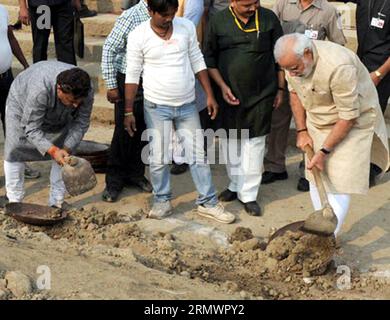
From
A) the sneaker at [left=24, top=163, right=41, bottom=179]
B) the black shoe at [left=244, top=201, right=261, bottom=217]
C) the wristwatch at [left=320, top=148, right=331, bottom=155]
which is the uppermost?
the wristwatch at [left=320, top=148, right=331, bottom=155]

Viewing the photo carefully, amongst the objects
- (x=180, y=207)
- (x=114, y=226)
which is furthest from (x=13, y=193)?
(x=180, y=207)

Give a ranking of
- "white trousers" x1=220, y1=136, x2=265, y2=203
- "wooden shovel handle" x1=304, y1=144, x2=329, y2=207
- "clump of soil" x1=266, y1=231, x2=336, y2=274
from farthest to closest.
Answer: "white trousers" x1=220, y1=136, x2=265, y2=203 < "wooden shovel handle" x1=304, y1=144, x2=329, y2=207 < "clump of soil" x1=266, y1=231, x2=336, y2=274

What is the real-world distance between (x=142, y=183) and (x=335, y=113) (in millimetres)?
2231

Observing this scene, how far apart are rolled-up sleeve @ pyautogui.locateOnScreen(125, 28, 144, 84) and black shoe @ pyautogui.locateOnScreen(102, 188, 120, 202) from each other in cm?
118

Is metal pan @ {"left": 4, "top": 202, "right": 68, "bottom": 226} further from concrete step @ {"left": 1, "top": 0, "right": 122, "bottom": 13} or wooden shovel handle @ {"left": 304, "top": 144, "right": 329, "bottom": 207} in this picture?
concrete step @ {"left": 1, "top": 0, "right": 122, "bottom": 13}

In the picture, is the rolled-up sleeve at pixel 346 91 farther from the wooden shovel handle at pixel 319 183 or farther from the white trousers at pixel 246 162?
the white trousers at pixel 246 162

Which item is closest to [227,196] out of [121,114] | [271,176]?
[271,176]

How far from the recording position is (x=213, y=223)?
643 centimetres

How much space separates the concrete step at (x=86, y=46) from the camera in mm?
9680

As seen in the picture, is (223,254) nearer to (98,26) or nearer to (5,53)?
(5,53)

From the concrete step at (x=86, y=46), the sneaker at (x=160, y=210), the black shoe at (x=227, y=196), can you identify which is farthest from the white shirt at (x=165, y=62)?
the concrete step at (x=86, y=46)

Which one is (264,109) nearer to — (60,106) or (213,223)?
(213,223)

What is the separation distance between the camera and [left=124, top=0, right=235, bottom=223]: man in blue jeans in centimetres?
591

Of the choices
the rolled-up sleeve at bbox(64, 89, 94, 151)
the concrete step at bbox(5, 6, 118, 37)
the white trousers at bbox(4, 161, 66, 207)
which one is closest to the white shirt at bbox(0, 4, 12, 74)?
the white trousers at bbox(4, 161, 66, 207)
